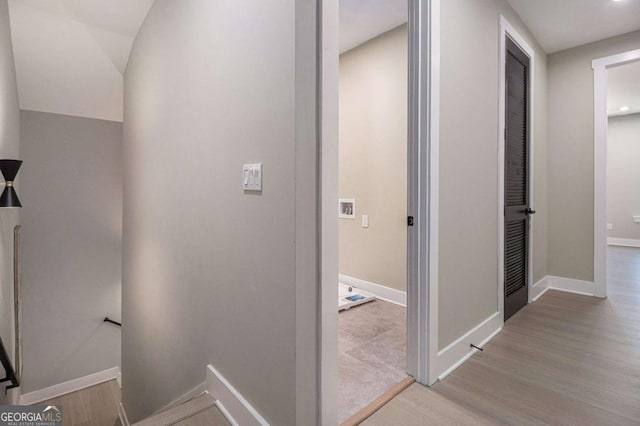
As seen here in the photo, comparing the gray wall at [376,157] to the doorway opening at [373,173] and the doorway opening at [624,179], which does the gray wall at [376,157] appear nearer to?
the doorway opening at [373,173]

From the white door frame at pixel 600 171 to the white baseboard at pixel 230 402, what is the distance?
3.69 m

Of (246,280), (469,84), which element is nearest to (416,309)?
(246,280)

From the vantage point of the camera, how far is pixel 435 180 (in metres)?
1.81

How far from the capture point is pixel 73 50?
10.4ft

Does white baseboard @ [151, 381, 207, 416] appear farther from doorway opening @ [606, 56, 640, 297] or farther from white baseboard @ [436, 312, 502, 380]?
doorway opening @ [606, 56, 640, 297]

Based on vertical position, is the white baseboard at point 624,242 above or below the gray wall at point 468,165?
below

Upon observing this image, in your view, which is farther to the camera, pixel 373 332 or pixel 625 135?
pixel 625 135

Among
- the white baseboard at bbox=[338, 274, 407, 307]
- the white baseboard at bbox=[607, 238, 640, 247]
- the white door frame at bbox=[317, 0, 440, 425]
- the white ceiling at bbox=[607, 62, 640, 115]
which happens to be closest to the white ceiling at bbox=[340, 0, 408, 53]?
the white door frame at bbox=[317, 0, 440, 425]

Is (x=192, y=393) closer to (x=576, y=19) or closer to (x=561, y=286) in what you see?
(x=561, y=286)

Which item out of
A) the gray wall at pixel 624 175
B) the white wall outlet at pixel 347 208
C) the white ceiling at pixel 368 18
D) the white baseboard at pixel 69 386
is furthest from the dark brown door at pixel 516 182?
the gray wall at pixel 624 175

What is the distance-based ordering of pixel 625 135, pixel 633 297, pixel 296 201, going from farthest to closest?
pixel 625 135
pixel 633 297
pixel 296 201

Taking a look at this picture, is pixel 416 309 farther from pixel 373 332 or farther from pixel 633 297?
pixel 633 297

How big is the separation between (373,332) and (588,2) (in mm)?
3232

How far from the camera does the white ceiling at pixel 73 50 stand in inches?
108
